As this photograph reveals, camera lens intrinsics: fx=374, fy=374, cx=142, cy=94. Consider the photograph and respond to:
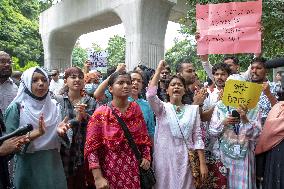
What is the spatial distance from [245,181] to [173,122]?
92cm

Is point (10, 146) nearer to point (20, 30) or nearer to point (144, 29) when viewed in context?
point (144, 29)

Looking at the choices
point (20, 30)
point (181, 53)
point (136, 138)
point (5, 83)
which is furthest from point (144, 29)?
point (181, 53)

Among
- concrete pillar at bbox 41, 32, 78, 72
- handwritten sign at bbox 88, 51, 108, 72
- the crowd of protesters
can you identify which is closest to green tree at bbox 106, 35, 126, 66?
concrete pillar at bbox 41, 32, 78, 72

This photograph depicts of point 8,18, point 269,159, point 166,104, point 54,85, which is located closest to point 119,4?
point 54,85

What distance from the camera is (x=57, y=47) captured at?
1352 cm

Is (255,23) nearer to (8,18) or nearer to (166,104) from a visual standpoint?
(166,104)

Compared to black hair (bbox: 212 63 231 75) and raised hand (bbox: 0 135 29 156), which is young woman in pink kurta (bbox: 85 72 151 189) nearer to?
raised hand (bbox: 0 135 29 156)

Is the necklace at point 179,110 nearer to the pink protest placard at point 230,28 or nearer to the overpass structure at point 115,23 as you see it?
the pink protest placard at point 230,28

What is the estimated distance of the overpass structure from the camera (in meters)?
9.23

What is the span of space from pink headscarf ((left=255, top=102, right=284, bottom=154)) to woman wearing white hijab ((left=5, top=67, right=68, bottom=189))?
1.69 meters

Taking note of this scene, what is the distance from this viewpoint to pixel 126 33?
31.5ft

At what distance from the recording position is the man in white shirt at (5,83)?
439cm

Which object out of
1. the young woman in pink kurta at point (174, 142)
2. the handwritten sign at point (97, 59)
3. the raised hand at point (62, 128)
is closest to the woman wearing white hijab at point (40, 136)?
the raised hand at point (62, 128)

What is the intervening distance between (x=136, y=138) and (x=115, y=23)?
9038 millimetres
